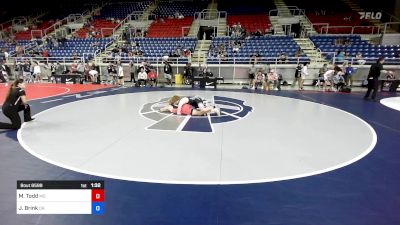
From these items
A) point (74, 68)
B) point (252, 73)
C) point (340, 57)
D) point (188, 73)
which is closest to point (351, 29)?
point (340, 57)

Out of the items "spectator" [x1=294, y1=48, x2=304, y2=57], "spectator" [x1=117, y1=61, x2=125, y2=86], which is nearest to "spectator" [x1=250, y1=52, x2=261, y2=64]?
"spectator" [x1=294, y1=48, x2=304, y2=57]

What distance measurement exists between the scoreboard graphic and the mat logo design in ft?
15.9

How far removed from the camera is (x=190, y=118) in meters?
8.24

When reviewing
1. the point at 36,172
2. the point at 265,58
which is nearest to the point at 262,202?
the point at 36,172

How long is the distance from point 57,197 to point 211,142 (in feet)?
13.9

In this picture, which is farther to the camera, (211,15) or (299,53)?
(211,15)

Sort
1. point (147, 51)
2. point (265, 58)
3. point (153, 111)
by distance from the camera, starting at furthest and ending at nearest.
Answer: point (147, 51) → point (265, 58) → point (153, 111)

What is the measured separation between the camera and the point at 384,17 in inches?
923

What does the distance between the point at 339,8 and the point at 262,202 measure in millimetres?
27718

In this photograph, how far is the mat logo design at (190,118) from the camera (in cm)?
725

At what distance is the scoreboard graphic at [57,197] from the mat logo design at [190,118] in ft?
15.9

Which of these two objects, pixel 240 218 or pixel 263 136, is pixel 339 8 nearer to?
pixel 263 136

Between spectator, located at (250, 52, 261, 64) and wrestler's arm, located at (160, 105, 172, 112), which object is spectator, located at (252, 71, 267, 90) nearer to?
spectator, located at (250, 52, 261, 64)

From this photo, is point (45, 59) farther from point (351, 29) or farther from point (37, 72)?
point (351, 29)
